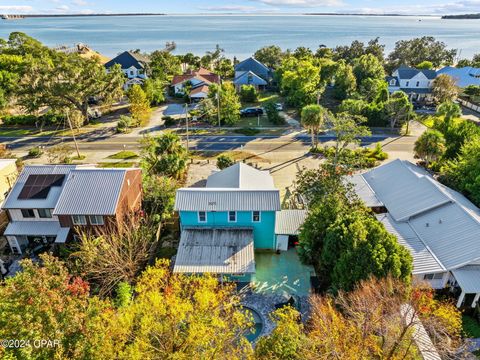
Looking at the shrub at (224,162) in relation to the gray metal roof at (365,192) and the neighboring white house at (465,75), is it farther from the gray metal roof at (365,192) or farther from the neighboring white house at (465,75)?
the neighboring white house at (465,75)

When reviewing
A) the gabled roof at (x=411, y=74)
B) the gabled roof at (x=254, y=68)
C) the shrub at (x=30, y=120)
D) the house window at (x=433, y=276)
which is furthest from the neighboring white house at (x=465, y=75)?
the shrub at (x=30, y=120)

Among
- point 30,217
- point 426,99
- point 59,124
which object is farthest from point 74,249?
point 426,99

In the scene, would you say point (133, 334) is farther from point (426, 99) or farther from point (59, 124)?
point (426, 99)

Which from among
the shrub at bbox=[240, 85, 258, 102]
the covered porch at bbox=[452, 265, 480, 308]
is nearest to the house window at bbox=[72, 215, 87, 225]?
the covered porch at bbox=[452, 265, 480, 308]

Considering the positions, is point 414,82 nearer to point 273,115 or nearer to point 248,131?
point 273,115

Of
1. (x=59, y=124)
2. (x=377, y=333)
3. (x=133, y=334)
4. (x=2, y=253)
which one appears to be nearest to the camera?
(x=133, y=334)

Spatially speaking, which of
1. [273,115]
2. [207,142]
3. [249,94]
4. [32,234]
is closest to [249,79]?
[249,94]
